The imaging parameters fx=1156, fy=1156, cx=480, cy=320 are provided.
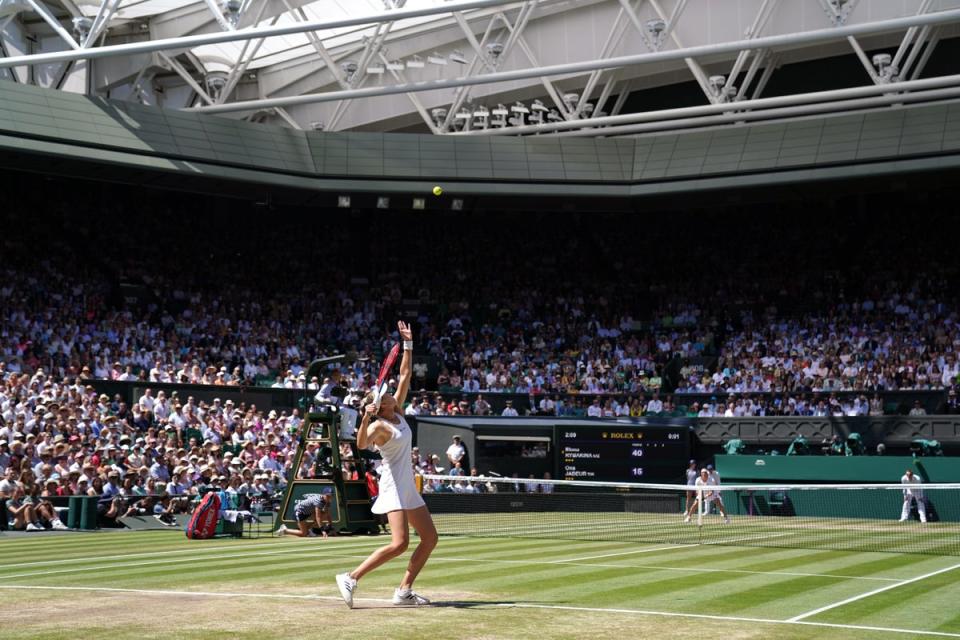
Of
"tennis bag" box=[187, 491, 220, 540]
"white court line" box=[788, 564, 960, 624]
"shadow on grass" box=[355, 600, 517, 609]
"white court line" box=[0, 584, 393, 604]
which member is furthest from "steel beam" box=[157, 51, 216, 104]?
"shadow on grass" box=[355, 600, 517, 609]

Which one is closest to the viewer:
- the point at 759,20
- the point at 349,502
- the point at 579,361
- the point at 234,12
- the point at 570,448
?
the point at 349,502

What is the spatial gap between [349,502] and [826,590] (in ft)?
33.7

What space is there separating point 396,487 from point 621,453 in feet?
89.0

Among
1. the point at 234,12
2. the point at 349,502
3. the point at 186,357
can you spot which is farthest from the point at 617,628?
the point at 186,357

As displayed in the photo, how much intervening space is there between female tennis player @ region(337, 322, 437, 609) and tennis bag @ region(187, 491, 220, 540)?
425 inches

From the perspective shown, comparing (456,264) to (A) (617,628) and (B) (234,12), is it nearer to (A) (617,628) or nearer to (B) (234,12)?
(B) (234,12)

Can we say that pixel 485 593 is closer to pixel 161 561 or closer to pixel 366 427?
pixel 366 427

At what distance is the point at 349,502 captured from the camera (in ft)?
68.3

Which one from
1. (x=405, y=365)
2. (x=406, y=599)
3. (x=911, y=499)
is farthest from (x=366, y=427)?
(x=911, y=499)

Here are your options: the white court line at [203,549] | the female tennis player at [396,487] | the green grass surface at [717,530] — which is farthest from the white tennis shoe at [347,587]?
the green grass surface at [717,530]

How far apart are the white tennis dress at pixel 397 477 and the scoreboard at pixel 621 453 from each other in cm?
2658

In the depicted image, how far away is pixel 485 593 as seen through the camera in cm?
1152

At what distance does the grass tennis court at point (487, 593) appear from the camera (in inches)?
352

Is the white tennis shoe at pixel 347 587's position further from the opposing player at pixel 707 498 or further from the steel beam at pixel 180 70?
the steel beam at pixel 180 70
